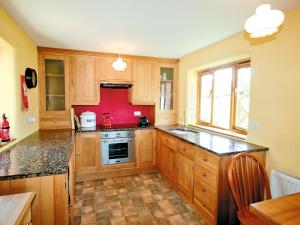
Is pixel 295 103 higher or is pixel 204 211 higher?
pixel 295 103

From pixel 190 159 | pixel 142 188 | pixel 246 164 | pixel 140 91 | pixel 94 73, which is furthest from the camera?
pixel 140 91

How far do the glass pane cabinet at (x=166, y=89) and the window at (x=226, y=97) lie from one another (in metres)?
0.60

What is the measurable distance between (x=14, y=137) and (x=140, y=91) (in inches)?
85.1

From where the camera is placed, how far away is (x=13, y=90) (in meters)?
2.12

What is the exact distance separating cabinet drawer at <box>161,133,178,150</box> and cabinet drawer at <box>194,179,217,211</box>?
0.68 meters

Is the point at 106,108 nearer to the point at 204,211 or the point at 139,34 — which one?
the point at 139,34

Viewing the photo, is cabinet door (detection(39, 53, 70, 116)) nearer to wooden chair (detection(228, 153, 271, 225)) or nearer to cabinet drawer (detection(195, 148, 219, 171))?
cabinet drawer (detection(195, 148, 219, 171))

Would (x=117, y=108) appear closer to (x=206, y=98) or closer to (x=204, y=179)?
(x=206, y=98)

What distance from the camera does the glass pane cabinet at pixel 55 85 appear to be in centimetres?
321

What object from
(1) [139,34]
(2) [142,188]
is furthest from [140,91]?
(2) [142,188]

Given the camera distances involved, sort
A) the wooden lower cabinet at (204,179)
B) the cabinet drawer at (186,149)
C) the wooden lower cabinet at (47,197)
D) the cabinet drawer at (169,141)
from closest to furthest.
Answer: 1. the wooden lower cabinet at (47,197)
2. the wooden lower cabinet at (204,179)
3. the cabinet drawer at (186,149)
4. the cabinet drawer at (169,141)

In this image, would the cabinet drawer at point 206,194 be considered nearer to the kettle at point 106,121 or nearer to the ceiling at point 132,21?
the ceiling at point 132,21

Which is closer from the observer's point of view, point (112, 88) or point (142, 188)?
point (142, 188)

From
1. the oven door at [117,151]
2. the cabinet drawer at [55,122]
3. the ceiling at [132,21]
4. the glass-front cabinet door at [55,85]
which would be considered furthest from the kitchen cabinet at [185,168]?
the glass-front cabinet door at [55,85]
